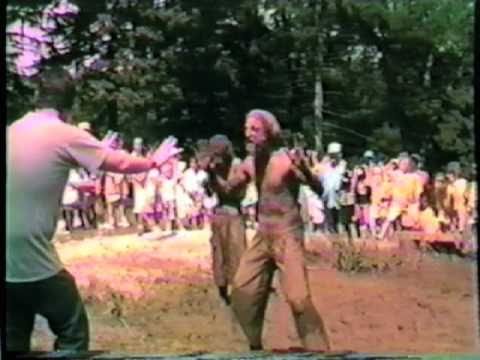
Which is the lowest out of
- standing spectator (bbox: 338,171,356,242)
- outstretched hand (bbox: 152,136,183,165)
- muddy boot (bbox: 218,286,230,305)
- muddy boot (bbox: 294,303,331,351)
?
muddy boot (bbox: 294,303,331,351)

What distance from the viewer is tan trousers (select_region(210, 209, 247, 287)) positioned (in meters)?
7.25

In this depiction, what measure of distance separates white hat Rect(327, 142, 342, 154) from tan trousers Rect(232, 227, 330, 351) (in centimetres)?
42

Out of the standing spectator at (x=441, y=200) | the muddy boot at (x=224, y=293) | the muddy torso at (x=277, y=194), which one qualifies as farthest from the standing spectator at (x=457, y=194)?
the muddy boot at (x=224, y=293)

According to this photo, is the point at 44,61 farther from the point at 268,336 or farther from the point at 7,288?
the point at 268,336

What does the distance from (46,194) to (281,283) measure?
1.26m

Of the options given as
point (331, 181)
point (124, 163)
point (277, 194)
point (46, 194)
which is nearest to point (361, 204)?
point (331, 181)

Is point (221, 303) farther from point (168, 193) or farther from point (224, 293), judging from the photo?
point (168, 193)

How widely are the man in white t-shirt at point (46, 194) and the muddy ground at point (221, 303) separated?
8 cm

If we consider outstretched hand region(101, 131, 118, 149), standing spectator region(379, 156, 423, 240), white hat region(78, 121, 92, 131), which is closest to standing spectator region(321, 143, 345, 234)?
standing spectator region(379, 156, 423, 240)

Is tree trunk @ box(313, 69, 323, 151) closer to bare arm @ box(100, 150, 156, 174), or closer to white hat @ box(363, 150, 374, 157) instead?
white hat @ box(363, 150, 374, 157)

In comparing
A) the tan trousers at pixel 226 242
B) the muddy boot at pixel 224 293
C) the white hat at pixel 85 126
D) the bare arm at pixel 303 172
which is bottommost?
the muddy boot at pixel 224 293

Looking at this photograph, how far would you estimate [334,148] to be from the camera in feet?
23.7

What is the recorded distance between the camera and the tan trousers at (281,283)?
7.25 m

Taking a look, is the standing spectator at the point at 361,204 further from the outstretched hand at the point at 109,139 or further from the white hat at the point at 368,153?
the outstretched hand at the point at 109,139
